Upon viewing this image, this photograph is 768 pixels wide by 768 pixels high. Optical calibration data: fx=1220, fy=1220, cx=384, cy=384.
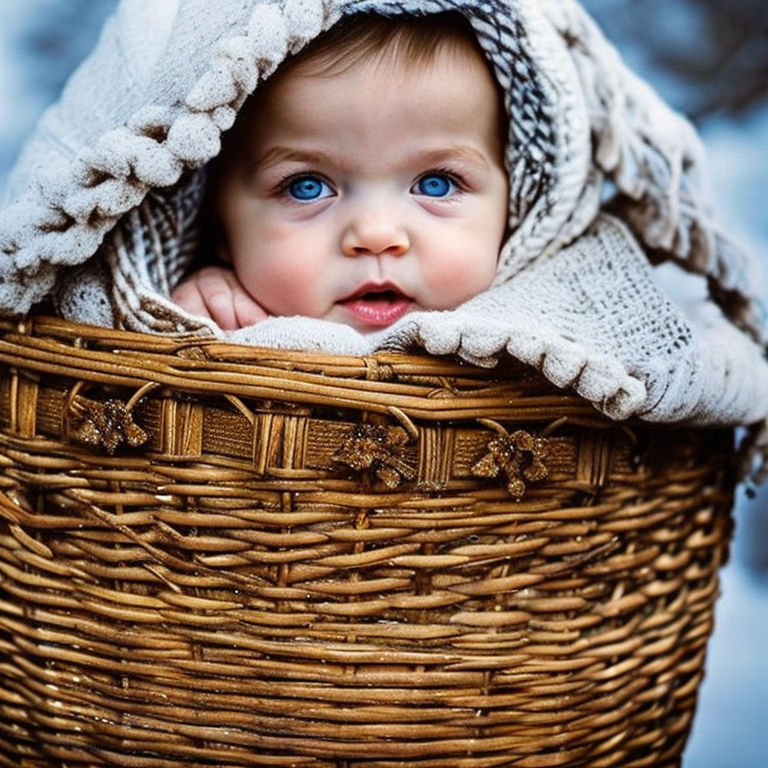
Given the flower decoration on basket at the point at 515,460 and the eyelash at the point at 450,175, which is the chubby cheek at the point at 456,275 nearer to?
the eyelash at the point at 450,175

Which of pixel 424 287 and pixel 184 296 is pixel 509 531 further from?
pixel 184 296

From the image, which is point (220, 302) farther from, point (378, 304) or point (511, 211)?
point (511, 211)

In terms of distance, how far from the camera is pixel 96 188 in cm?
87

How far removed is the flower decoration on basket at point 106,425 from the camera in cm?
81

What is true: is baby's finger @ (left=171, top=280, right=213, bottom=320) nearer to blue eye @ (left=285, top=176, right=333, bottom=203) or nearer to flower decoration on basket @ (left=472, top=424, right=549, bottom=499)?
blue eye @ (left=285, top=176, right=333, bottom=203)

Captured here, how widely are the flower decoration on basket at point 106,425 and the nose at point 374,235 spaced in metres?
0.25

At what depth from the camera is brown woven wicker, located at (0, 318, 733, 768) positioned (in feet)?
2.66

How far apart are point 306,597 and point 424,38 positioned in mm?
449

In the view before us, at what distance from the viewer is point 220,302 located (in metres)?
1.03

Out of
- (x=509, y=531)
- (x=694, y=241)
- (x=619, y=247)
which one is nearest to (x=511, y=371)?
(x=509, y=531)

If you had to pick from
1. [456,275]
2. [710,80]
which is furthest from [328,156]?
[710,80]

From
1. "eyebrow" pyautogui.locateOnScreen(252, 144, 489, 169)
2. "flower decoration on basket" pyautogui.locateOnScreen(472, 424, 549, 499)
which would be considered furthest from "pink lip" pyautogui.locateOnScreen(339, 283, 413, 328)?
"flower decoration on basket" pyautogui.locateOnScreen(472, 424, 549, 499)

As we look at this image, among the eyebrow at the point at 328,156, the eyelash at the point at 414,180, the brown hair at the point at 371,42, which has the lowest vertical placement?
the eyelash at the point at 414,180

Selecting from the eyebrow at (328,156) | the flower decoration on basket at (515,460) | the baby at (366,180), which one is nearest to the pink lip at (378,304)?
the baby at (366,180)
